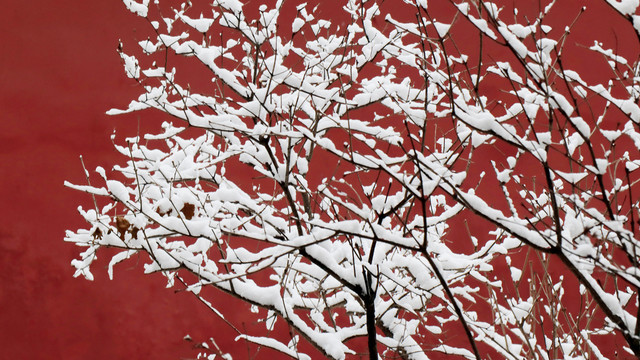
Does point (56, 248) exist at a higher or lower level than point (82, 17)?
lower

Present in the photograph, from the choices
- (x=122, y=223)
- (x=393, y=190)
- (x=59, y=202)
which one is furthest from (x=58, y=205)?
(x=122, y=223)

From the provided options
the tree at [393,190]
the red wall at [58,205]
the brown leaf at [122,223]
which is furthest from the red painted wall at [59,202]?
the brown leaf at [122,223]

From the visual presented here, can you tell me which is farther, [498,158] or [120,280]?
[498,158]

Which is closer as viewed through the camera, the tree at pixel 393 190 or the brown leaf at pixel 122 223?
the tree at pixel 393 190

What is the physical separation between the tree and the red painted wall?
0.55 meters

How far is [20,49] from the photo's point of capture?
5.50 meters

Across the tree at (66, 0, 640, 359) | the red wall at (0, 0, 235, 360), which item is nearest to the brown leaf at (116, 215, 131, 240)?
the tree at (66, 0, 640, 359)

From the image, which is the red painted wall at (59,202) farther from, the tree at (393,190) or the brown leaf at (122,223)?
the brown leaf at (122,223)

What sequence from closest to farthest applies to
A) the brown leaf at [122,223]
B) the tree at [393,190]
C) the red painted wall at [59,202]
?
the tree at [393,190]
the brown leaf at [122,223]
the red painted wall at [59,202]

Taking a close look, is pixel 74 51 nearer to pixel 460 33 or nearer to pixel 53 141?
pixel 53 141

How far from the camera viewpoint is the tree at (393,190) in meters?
1.45

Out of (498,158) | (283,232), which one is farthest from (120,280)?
(498,158)

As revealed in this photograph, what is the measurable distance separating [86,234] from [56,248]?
276cm

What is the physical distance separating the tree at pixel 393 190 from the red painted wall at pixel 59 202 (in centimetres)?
55
